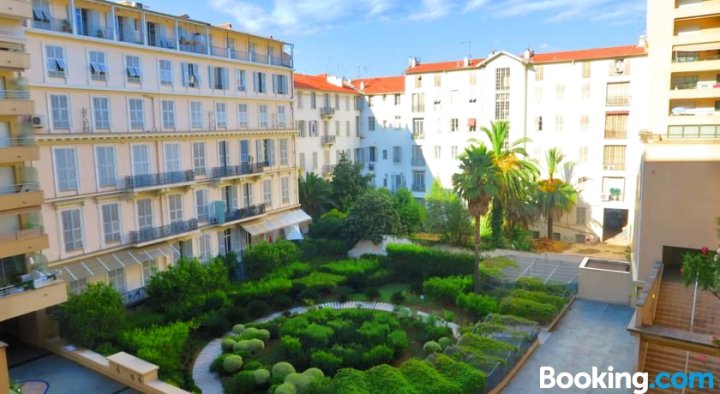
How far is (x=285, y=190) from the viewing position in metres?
44.0

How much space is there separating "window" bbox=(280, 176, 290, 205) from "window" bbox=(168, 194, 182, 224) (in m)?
10.5

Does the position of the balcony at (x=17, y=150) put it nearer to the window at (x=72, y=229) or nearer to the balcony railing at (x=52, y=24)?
the window at (x=72, y=229)

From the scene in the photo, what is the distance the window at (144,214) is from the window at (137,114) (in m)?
4.60

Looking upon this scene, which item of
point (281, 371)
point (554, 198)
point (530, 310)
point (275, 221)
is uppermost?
point (554, 198)

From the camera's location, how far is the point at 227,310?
Result: 1127 inches

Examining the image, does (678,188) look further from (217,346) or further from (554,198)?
(217,346)

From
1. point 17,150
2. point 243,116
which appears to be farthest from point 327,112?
point 17,150

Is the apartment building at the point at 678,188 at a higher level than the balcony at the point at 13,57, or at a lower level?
lower

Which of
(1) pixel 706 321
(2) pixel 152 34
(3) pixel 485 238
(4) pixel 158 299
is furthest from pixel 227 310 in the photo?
(1) pixel 706 321

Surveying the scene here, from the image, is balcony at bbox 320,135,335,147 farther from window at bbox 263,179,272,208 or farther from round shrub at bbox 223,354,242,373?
round shrub at bbox 223,354,242,373

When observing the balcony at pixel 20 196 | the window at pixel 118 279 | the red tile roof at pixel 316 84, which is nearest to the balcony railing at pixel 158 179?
the window at pixel 118 279

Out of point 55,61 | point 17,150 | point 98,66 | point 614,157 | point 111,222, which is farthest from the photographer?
point 614,157

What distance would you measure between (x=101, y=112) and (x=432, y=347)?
22367 millimetres

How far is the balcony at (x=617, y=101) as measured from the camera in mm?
42594
